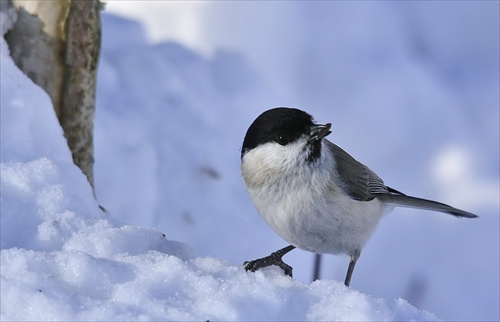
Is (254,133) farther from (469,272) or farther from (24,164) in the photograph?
(469,272)

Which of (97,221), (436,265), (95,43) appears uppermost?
(95,43)

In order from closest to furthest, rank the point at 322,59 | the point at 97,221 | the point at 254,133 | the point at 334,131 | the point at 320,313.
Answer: the point at 320,313
the point at 97,221
the point at 254,133
the point at 334,131
the point at 322,59

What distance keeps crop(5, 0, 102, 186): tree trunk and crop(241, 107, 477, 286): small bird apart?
112cm

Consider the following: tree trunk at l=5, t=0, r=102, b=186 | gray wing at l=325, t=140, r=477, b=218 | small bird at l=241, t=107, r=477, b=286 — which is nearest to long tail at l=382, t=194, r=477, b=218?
gray wing at l=325, t=140, r=477, b=218

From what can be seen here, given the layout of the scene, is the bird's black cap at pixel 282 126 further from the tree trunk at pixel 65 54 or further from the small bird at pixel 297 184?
the tree trunk at pixel 65 54

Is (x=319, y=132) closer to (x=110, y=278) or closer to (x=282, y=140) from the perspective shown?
(x=282, y=140)

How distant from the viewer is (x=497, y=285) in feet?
14.5

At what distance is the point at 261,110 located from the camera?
16.4ft

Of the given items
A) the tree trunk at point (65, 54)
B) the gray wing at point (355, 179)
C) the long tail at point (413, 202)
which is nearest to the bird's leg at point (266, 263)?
the gray wing at point (355, 179)

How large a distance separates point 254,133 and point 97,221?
60 centimetres

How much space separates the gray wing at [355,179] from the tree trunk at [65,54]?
1205 mm

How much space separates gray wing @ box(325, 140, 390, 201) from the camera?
294 centimetres

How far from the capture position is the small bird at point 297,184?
106 inches

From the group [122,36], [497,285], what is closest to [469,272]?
[497,285]
